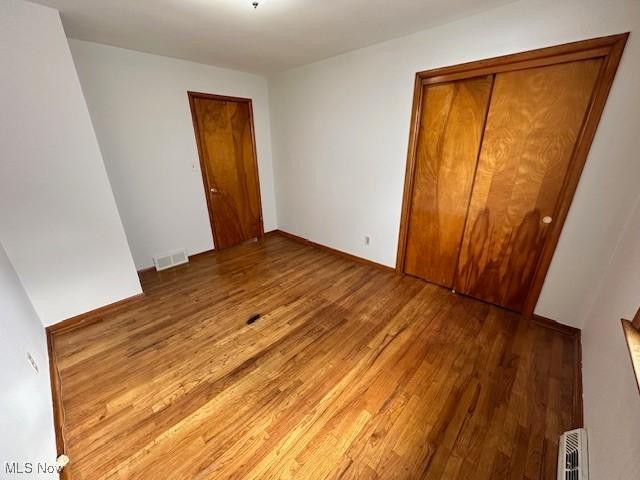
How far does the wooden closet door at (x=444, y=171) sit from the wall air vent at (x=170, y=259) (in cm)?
277

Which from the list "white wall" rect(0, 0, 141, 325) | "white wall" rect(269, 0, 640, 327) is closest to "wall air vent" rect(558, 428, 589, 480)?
"white wall" rect(269, 0, 640, 327)

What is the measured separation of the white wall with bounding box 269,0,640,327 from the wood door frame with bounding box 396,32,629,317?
42mm

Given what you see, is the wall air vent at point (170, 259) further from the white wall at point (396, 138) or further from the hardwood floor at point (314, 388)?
the white wall at point (396, 138)

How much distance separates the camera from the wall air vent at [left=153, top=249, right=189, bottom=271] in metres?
3.02

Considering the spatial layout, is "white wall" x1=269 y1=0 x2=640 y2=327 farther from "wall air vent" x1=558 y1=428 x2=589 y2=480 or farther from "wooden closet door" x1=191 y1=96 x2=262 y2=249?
"wall air vent" x1=558 y1=428 x2=589 y2=480

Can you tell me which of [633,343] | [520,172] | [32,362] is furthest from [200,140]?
[633,343]

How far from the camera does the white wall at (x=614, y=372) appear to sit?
895 mm

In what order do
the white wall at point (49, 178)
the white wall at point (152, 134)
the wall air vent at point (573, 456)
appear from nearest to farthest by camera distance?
the wall air vent at point (573, 456) → the white wall at point (49, 178) → the white wall at point (152, 134)

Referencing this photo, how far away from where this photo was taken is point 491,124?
78.3 inches

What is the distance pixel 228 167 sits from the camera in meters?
3.42

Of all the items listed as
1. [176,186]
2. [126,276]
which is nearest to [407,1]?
[176,186]

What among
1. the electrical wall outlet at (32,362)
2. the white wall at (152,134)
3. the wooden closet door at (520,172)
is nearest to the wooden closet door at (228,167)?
the white wall at (152,134)

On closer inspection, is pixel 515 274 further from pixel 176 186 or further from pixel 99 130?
pixel 99 130

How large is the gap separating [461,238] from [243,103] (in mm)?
3169
